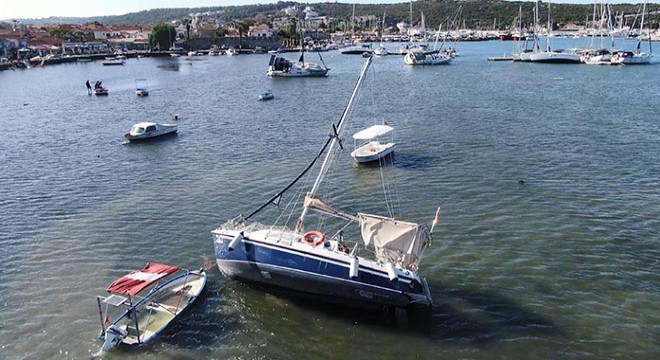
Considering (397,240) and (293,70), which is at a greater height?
(293,70)

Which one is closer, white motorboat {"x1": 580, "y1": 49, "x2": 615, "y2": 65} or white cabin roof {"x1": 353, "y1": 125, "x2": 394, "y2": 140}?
white cabin roof {"x1": 353, "y1": 125, "x2": 394, "y2": 140}

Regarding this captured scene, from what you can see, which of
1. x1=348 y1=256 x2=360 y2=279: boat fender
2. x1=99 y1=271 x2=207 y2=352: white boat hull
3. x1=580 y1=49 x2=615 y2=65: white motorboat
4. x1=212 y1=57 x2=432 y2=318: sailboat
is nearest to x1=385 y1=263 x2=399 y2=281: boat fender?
x1=212 y1=57 x2=432 y2=318: sailboat

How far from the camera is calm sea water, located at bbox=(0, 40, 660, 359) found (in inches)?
891

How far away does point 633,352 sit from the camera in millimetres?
21219

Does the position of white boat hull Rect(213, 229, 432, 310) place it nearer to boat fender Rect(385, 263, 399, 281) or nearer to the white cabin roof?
boat fender Rect(385, 263, 399, 281)

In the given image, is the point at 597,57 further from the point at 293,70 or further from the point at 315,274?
the point at 315,274

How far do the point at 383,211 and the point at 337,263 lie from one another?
14.4 meters

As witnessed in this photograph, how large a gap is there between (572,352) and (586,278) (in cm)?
669

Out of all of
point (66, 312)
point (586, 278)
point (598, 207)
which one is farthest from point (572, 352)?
point (66, 312)

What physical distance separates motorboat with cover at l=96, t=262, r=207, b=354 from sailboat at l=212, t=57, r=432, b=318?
2458mm

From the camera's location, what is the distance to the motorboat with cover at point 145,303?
22.1 m

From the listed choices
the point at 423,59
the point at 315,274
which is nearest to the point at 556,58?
the point at 423,59

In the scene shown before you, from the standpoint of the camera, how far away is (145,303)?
25.2m

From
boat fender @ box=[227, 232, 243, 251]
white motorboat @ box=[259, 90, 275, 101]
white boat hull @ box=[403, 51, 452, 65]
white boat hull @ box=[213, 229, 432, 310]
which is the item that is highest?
white boat hull @ box=[403, 51, 452, 65]
